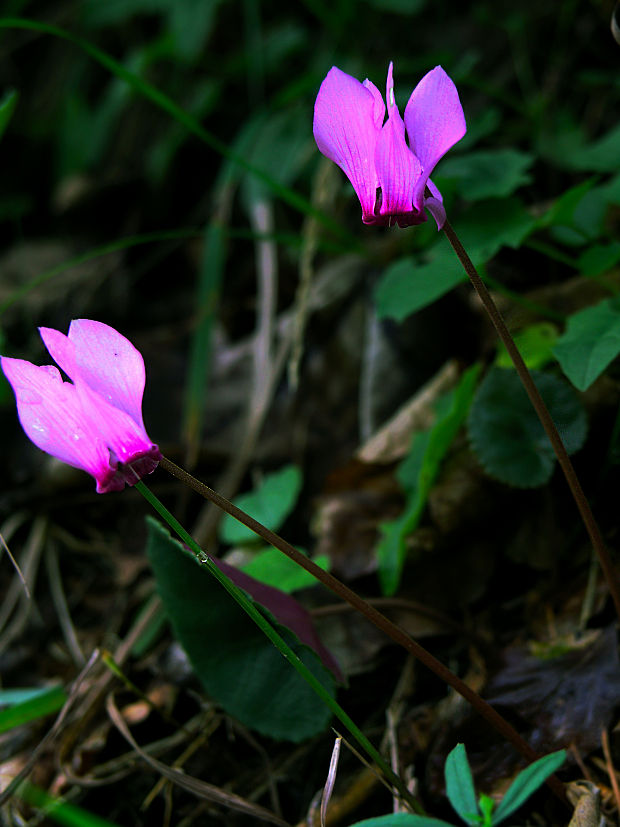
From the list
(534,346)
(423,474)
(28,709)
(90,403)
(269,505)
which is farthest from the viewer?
(269,505)

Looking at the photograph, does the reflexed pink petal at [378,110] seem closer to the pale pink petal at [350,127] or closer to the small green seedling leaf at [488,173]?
the pale pink petal at [350,127]

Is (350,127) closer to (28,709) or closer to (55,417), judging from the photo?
(55,417)

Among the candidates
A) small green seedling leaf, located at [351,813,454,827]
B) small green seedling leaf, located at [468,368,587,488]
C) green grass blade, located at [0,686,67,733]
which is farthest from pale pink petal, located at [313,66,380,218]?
green grass blade, located at [0,686,67,733]

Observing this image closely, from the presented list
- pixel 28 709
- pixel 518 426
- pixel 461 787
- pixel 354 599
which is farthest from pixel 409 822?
pixel 518 426

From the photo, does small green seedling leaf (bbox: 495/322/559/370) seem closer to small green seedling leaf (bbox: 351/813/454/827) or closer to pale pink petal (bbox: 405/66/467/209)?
pale pink petal (bbox: 405/66/467/209)

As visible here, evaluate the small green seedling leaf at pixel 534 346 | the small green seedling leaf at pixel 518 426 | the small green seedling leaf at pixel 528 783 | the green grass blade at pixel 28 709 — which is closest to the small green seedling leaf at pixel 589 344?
the small green seedling leaf at pixel 518 426

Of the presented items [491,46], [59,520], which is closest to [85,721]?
[59,520]

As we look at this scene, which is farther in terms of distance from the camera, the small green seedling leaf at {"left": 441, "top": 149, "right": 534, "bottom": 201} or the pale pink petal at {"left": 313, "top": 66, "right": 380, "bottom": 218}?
the small green seedling leaf at {"left": 441, "top": 149, "right": 534, "bottom": 201}
